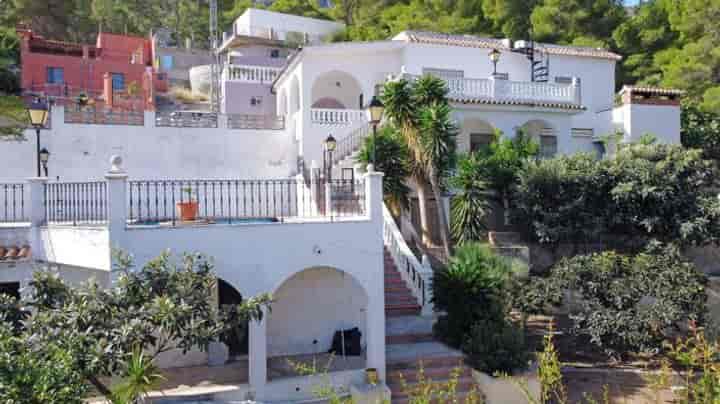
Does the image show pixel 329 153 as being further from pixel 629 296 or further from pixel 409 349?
pixel 629 296

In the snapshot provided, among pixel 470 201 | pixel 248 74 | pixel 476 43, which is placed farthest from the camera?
pixel 248 74

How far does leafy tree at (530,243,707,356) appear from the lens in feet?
36.6

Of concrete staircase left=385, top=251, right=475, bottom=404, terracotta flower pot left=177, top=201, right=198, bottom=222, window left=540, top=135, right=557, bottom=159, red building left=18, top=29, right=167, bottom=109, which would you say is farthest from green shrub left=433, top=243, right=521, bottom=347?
red building left=18, top=29, right=167, bottom=109

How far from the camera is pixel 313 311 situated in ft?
37.1

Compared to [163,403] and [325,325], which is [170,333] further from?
[325,325]

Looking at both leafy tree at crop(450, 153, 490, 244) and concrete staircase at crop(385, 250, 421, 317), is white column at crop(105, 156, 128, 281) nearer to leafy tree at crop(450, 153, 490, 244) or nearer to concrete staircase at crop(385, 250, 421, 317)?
concrete staircase at crop(385, 250, 421, 317)

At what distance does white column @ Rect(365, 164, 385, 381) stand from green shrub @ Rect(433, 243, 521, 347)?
2.21 m

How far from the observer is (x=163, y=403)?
8.52 meters

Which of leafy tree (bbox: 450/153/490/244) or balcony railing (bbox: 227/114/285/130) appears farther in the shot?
balcony railing (bbox: 227/114/285/130)

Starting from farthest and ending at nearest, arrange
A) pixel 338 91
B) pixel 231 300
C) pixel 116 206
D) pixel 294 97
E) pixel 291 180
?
pixel 338 91 < pixel 294 97 < pixel 231 300 < pixel 291 180 < pixel 116 206

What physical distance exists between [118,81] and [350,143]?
20.0 metres

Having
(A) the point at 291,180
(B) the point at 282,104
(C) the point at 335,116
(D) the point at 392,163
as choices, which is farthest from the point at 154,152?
(A) the point at 291,180

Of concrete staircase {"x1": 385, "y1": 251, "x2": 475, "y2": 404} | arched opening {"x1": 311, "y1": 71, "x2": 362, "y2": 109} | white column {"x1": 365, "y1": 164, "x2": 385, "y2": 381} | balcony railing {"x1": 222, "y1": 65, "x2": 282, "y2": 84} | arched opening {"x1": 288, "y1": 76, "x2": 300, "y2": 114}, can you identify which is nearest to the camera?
white column {"x1": 365, "y1": 164, "x2": 385, "y2": 381}

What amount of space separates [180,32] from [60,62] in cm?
2299
